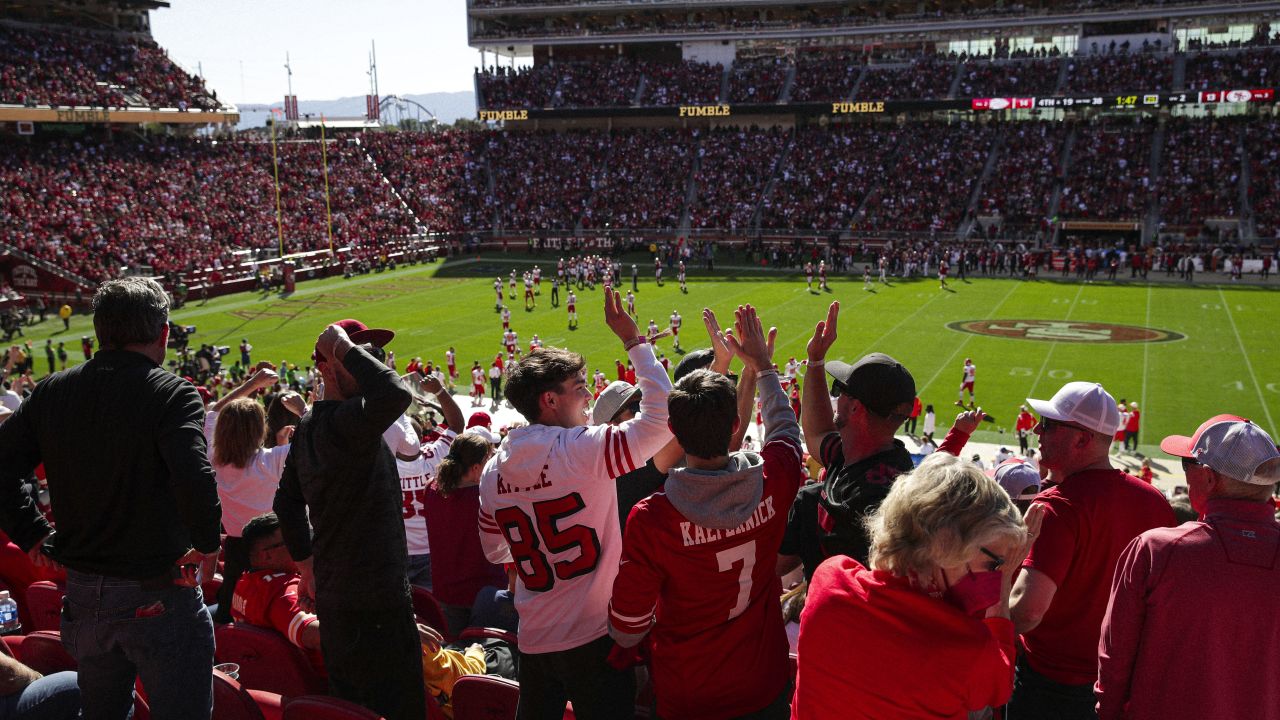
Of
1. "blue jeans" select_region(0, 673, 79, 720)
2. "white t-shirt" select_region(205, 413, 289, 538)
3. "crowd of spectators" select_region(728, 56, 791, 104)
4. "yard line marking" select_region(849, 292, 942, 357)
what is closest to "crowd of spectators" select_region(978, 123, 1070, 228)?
"yard line marking" select_region(849, 292, 942, 357)

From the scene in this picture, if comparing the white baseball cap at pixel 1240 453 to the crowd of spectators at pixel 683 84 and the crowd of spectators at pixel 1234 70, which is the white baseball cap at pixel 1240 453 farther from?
the crowd of spectators at pixel 683 84

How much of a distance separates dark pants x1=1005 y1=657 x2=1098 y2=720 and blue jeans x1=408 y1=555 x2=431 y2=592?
3649mm

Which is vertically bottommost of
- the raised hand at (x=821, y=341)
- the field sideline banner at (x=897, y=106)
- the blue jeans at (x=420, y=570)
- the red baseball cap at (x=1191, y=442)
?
the blue jeans at (x=420, y=570)

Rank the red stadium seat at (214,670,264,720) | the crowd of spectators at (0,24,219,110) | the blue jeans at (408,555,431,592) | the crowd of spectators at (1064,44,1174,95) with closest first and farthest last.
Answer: the red stadium seat at (214,670,264,720)
the blue jeans at (408,555,431,592)
the crowd of spectators at (0,24,219,110)
the crowd of spectators at (1064,44,1174,95)

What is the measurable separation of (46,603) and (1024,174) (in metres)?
48.6

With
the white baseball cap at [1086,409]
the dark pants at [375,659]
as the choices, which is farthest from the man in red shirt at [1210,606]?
the dark pants at [375,659]

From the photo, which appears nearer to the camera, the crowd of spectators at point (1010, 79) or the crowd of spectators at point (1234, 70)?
the crowd of spectators at point (1234, 70)

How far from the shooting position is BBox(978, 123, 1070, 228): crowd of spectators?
45.2m

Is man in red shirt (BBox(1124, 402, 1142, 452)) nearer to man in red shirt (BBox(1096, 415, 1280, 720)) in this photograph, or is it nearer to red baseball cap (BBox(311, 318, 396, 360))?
man in red shirt (BBox(1096, 415, 1280, 720))

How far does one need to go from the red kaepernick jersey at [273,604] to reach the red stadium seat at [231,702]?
52 centimetres

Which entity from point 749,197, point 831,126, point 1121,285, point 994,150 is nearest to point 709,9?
point 831,126

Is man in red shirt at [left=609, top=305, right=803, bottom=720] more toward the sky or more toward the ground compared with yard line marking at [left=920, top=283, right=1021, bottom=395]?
more toward the sky

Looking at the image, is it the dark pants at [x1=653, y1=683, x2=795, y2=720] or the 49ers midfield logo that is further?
the 49ers midfield logo

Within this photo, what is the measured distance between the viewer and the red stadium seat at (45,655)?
4.13m
